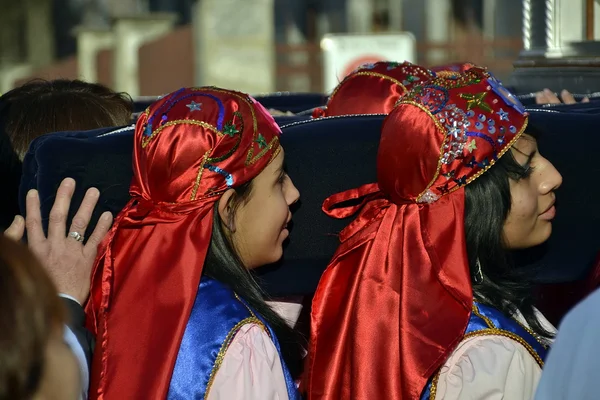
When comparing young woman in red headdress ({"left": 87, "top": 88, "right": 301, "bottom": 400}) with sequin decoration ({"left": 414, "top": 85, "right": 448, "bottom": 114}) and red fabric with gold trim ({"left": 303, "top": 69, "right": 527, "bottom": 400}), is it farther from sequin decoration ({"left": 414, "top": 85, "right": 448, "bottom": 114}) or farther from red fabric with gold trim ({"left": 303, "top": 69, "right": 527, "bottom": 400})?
sequin decoration ({"left": 414, "top": 85, "right": 448, "bottom": 114})

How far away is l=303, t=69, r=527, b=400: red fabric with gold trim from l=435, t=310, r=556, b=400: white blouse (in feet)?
0.12

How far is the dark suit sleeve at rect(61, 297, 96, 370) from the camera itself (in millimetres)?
2297

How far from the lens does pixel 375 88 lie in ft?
11.3

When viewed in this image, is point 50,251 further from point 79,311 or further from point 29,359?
point 29,359

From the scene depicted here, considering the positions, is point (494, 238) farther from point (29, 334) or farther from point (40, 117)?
point (29, 334)

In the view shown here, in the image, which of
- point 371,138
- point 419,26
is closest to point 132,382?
point 371,138

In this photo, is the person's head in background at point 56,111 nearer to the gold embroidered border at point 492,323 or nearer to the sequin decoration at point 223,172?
the sequin decoration at point 223,172

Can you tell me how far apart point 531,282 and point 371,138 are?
535mm

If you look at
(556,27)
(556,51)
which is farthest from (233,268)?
(556,27)

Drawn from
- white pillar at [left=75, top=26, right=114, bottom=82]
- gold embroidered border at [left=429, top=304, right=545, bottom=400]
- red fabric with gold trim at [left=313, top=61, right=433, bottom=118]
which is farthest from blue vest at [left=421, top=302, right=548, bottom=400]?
white pillar at [left=75, top=26, right=114, bottom=82]

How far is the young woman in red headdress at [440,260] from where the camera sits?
2.37m

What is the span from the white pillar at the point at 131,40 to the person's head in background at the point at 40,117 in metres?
16.5

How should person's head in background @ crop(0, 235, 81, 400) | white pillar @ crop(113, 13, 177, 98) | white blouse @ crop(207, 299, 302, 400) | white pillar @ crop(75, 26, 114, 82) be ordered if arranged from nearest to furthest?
person's head in background @ crop(0, 235, 81, 400) < white blouse @ crop(207, 299, 302, 400) < white pillar @ crop(113, 13, 177, 98) < white pillar @ crop(75, 26, 114, 82)

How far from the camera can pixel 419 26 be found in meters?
20.5
